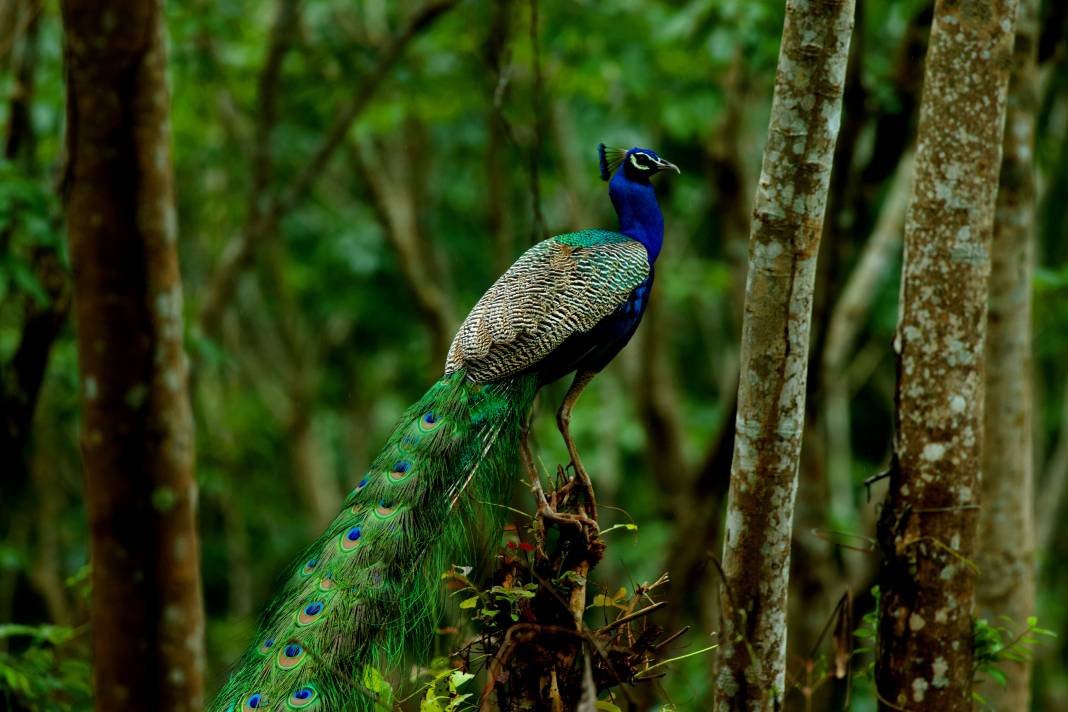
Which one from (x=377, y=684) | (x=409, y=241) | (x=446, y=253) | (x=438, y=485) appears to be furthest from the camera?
(x=446, y=253)

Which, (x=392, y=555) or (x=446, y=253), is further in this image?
(x=446, y=253)

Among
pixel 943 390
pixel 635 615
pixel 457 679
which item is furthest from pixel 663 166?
pixel 457 679

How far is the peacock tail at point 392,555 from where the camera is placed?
3281 millimetres

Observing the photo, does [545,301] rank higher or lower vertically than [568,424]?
higher

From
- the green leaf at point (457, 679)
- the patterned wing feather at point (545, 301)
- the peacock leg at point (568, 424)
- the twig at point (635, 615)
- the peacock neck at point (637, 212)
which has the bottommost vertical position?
the green leaf at point (457, 679)

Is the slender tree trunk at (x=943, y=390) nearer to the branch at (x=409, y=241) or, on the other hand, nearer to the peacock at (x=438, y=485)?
the peacock at (x=438, y=485)

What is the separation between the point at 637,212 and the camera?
4086 millimetres

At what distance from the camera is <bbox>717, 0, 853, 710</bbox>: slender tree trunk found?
2980 mm

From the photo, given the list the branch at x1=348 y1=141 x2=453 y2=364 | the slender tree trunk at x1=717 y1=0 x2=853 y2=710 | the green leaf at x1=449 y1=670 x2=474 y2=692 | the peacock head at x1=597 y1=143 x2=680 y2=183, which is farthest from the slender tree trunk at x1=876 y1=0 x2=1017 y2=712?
the branch at x1=348 y1=141 x2=453 y2=364

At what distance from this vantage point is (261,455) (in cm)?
1346

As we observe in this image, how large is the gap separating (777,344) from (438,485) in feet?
3.68

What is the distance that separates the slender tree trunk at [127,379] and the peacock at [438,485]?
0.68m

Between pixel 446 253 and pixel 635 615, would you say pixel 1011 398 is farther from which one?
pixel 446 253

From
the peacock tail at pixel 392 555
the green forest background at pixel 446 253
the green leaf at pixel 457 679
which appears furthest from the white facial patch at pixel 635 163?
the green leaf at pixel 457 679
